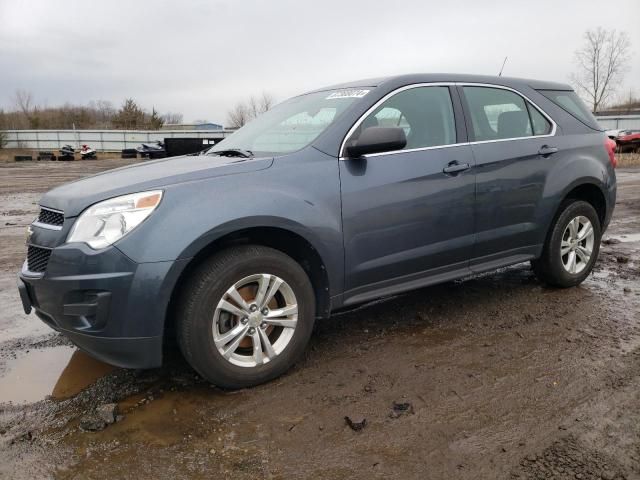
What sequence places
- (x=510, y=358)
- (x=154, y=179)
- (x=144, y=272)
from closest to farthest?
(x=144, y=272)
(x=154, y=179)
(x=510, y=358)

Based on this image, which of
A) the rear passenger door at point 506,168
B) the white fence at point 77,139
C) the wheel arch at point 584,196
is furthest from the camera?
the white fence at point 77,139

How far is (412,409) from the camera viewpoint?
265 centimetres

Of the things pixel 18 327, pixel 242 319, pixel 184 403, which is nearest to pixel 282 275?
pixel 242 319

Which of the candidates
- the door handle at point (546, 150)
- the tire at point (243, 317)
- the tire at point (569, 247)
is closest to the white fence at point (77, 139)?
the tire at point (569, 247)

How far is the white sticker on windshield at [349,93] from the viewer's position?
11.4ft

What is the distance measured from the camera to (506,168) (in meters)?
3.85

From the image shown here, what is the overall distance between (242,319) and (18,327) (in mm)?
2295

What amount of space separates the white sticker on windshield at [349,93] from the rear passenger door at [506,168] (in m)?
0.88

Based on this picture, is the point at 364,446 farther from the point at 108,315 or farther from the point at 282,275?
the point at 108,315

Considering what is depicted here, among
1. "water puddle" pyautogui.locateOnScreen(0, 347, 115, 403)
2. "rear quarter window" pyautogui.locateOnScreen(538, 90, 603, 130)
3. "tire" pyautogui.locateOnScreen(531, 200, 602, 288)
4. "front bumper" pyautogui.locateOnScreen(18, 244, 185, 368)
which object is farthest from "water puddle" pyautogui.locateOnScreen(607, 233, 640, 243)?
"water puddle" pyautogui.locateOnScreen(0, 347, 115, 403)

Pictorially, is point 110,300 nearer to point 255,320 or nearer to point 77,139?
point 255,320

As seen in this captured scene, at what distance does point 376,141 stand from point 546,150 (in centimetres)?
182

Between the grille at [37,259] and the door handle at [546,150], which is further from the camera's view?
the door handle at [546,150]

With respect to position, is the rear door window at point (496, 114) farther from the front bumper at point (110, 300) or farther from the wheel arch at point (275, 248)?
the front bumper at point (110, 300)
